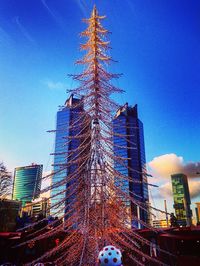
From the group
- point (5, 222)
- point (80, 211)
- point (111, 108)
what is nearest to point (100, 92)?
point (111, 108)

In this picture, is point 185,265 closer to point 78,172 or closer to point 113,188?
point 113,188

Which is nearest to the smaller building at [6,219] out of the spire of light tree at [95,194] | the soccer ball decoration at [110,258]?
the spire of light tree at [95,194]

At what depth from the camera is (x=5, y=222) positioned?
33875 millimetres

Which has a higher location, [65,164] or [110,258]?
[65,164]

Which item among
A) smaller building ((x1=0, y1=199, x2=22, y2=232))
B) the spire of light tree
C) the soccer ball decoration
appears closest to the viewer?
the soccer ball decoration

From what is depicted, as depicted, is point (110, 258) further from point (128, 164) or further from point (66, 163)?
point (128, 164)

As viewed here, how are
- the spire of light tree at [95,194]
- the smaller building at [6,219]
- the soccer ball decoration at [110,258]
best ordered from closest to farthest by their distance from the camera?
the soccer ball decoration at [110,258] → the spire of light tree at [95,194] → the smaller building at [6,219]

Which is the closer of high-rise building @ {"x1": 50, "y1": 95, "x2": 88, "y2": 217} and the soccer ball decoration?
the soccer ball decoration

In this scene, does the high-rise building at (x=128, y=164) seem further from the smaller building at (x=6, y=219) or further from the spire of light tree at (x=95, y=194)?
the smaller building at (x=6, y=219)

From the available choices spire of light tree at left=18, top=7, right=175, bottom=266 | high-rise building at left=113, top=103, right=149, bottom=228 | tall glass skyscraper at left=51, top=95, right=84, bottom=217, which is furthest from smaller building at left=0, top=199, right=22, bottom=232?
spire of light tree at left=18, top=7, right=175, bottom=266

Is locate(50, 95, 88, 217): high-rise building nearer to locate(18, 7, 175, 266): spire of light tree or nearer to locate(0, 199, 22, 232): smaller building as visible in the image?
locate(18, 7, 175, 266): spire of light tree

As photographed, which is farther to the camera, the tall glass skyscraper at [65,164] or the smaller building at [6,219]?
the smaller building at [6,219]

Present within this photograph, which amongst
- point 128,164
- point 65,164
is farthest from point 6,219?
point 65,164

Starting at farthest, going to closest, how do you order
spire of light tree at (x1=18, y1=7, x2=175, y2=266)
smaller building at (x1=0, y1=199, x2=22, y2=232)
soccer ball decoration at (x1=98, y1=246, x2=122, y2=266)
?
smaller building at (x1=0, y1=199, x2=22, y2=232) → spire of light tree at (x1=18, y1=7, x2=175, y2=266) → soccer ball decoration at (x1=98, y1=246, x2=122, y2=266)
